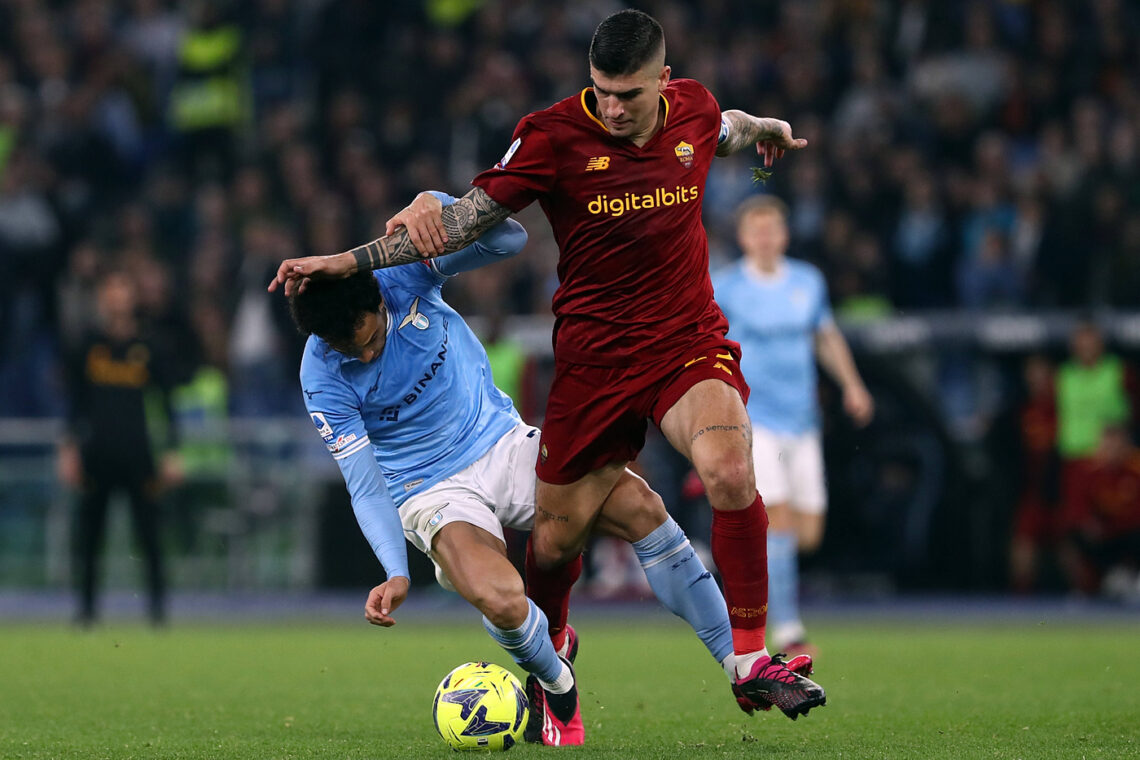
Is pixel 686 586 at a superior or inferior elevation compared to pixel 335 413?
inferior

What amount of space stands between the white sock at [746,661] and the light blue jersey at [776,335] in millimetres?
4065

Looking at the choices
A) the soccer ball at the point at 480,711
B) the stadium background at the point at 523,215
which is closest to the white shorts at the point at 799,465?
the stadium background at the point at 523,215

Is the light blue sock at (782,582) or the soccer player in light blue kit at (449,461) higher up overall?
the soccer player in light blue kit at (449,461)

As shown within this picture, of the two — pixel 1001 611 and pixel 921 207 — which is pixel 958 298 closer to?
pixel 921 207

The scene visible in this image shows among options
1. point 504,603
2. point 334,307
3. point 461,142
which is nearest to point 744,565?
point 504,603

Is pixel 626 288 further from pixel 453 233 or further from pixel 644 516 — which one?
pixel 644 516

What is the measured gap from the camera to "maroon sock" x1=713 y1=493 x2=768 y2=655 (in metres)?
5.74

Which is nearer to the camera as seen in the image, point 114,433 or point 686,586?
point 686,586

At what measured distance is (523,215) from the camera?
16234mm

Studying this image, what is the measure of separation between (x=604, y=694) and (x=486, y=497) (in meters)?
1.79

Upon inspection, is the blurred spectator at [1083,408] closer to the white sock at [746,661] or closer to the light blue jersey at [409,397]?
the light blue jersey at [409,397]

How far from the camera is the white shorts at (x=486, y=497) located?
20.1 feet

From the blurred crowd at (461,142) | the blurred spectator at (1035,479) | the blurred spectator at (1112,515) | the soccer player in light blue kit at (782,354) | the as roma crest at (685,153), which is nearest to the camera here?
the as roma crest at (685,153)

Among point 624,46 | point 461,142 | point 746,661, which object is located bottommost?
point 746,661
